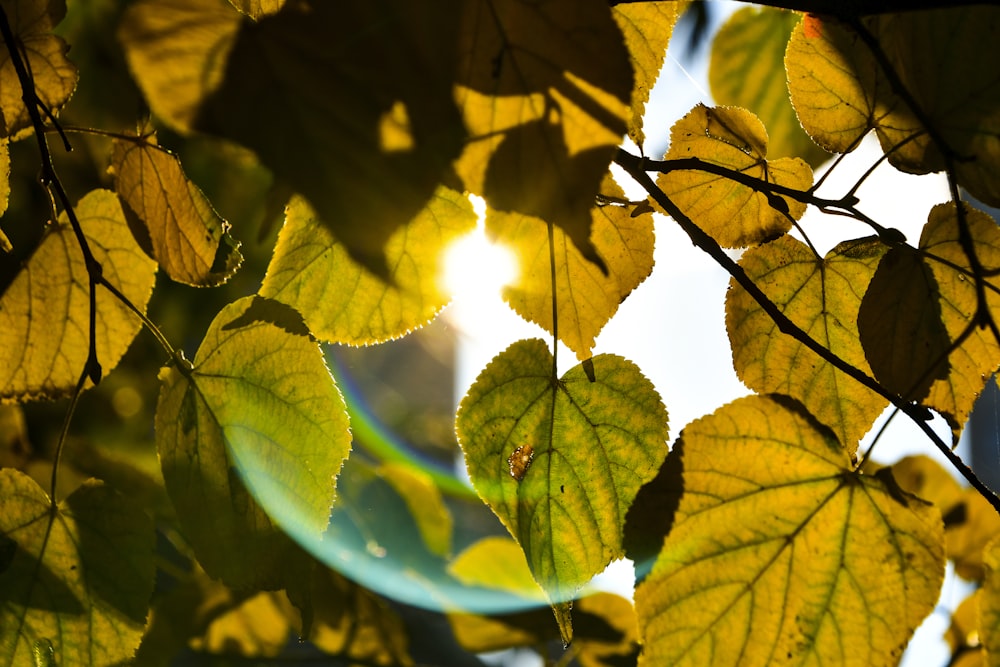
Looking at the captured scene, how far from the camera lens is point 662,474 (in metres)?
0.35

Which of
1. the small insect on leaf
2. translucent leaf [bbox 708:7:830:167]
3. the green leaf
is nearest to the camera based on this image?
the green leaf

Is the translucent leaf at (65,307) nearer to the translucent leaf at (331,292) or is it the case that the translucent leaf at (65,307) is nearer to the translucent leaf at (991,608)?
the translucent leaf at (331,292)

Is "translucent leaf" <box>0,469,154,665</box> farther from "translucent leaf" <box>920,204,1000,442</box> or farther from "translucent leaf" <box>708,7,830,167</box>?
"translucent leaf" <box>708,7,830,167</box>

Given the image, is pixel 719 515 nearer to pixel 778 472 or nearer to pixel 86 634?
pixel 778 472

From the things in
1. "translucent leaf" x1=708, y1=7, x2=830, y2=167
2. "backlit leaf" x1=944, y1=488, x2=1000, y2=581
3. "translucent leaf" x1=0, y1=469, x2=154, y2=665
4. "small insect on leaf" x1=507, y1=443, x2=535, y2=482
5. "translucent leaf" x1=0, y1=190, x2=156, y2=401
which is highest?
"translucent leaf" x1=708, y1=7, x2=830, y2=167

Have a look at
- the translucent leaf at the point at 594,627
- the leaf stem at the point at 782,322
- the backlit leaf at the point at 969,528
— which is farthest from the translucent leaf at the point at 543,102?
the backlit leaf at the point at 969,528

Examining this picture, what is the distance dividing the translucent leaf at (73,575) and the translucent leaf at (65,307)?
0.07 meters

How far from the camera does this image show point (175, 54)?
246 millimetres

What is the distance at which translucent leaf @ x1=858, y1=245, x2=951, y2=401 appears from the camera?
379mm

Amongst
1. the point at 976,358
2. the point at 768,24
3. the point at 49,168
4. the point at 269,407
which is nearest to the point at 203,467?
the point at 269,407

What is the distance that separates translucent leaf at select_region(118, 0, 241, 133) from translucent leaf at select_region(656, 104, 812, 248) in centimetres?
29

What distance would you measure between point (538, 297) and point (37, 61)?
311 mm

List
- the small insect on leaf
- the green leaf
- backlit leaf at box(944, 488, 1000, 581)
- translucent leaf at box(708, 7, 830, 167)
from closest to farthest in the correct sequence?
the green leaf < the small insect on leaf < translucent leaf at box(708, 7, 830, 167) < backlit leaf at box(944, 488, 1000, 581)

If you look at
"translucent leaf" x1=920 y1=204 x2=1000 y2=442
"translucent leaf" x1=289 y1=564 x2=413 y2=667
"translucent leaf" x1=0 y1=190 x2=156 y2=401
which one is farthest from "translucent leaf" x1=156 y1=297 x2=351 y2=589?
"translucent leaf" x1=289 y1=564 x2=413 y2=667
